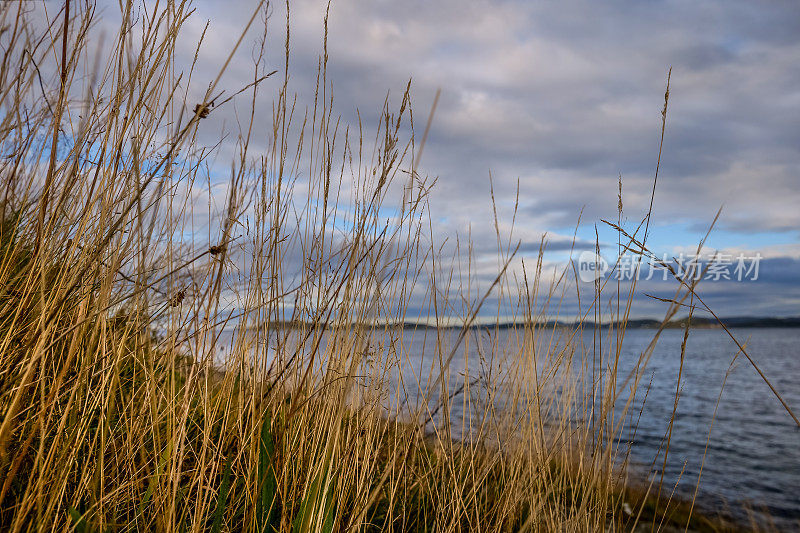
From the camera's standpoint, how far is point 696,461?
6.18 m

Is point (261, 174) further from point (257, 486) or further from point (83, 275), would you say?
point (257, 486)

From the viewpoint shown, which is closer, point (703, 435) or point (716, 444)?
point (716, 444)

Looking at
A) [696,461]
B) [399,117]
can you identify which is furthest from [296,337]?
[696,461]

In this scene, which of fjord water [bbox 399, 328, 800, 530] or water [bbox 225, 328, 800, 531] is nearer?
water [bbox 225, 328, 800, 531]

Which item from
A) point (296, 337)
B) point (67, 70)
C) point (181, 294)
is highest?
point (67, 70)

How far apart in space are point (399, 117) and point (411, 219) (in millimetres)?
463

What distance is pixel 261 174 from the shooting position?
1383 mm

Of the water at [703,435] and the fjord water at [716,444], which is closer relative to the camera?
the water at [703,435]

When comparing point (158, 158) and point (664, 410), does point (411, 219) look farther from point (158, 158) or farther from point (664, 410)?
point (664, 410)

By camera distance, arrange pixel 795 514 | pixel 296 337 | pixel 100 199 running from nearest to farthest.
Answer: pixel 100 199, pixel 296 337, pixel 795 514

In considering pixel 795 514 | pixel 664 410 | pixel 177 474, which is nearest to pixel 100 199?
pixel 177 474

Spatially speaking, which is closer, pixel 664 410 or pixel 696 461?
pixel 696 461

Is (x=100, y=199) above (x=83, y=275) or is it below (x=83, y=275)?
above

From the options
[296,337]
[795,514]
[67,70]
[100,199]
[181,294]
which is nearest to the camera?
[67,70]
